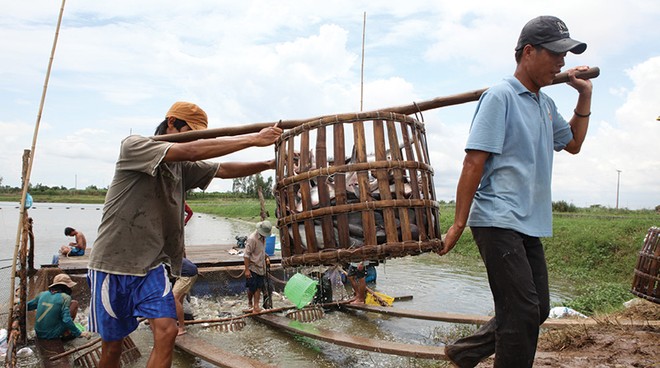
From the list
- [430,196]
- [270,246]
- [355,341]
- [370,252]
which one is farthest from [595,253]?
[370,252]

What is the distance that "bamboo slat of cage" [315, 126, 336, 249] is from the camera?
9.48 feet

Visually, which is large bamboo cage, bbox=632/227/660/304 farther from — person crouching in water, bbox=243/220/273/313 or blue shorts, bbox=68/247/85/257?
blue shorts, bbox=68/247/85/257

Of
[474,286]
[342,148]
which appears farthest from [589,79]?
[474,286]

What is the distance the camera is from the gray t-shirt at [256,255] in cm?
870

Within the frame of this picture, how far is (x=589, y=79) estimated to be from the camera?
3.13m

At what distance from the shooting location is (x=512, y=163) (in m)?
2.63

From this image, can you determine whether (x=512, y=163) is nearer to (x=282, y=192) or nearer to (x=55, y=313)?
(x=282, y=192)

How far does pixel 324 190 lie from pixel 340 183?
0.33 ft

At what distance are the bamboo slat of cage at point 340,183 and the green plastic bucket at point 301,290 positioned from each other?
5157mm

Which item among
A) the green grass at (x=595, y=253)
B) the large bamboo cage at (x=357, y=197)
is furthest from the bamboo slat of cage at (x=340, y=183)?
the green grass at (x=595, y=253)

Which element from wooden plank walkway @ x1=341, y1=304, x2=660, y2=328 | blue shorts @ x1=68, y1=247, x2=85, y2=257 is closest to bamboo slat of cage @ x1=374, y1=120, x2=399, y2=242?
wooden plank walkway @ x1=341, y1=304, x2=660, y2=328

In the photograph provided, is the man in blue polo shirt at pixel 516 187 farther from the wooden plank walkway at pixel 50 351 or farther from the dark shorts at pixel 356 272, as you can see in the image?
the dark shorts at pixel 356 272

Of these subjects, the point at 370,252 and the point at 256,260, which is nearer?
the point at 370,252

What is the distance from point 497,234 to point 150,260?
2100 millimetres
